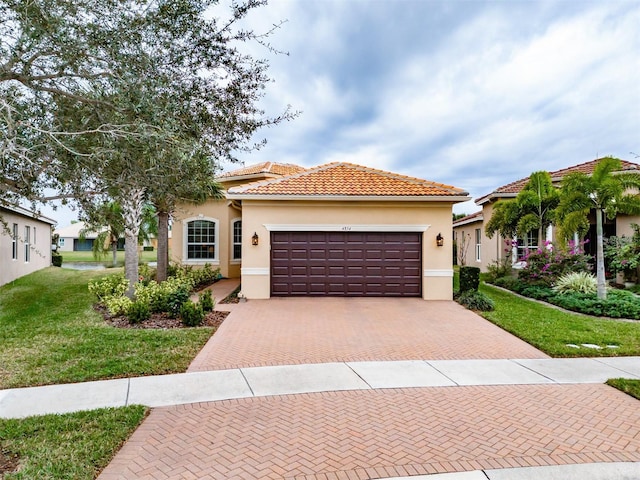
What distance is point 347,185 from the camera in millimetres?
14727

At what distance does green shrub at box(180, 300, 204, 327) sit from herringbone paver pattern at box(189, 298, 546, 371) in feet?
2.23

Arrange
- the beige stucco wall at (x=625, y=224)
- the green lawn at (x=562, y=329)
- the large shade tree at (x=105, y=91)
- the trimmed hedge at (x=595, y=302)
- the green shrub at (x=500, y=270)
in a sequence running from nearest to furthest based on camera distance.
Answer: the large shade tree at (x=105, y=91), the green lawn at (x=562, y=329), the trimmed hedge at (x=595, y=302), the beige stucco wall at (x=625, y=224), the green shrub at (x=500, y=270)

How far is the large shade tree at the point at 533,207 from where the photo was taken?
15.7 metres

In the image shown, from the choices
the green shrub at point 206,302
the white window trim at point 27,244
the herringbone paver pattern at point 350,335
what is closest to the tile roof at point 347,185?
the herringbone paver pattern at point 350,335

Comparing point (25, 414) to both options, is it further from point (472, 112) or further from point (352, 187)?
point (472, 112)

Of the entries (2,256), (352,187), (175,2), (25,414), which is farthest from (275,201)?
(2,256)

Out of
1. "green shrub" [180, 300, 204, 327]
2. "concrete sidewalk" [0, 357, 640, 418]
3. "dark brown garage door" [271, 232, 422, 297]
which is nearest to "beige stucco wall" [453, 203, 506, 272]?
"dark brown garage door" [271, 232, 422, 297]

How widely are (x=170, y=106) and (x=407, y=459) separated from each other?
500cm

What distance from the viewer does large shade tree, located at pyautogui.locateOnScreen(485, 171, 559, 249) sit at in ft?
51.6

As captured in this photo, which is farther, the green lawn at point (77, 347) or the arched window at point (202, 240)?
the arched window at point (202, 240)

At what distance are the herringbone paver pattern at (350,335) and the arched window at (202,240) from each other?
7.73m

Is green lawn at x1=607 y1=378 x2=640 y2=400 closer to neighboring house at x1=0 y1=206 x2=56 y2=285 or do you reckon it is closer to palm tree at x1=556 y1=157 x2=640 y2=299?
palm tree at x1=556 y1=157 x2=640 y2=299

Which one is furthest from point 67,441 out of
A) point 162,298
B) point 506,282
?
point 506,282

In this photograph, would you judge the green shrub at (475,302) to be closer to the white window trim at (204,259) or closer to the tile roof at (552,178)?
the tile roof at (552,178)
